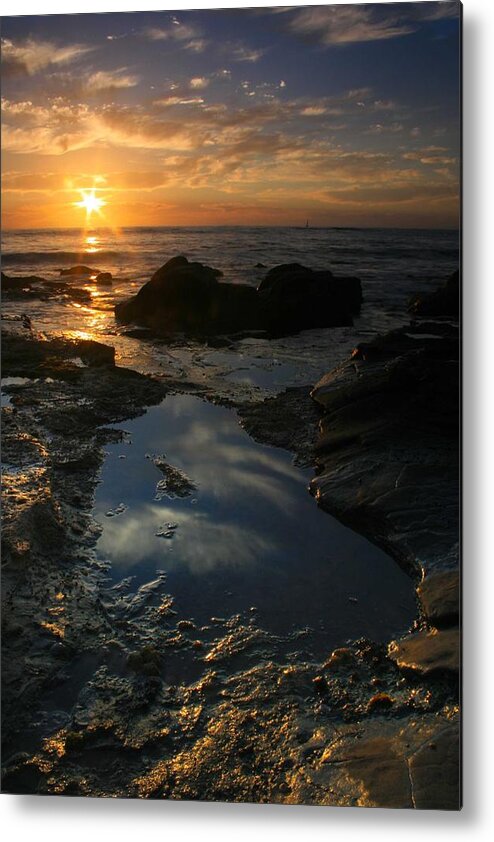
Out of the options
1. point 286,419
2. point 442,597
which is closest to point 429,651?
point 442,597

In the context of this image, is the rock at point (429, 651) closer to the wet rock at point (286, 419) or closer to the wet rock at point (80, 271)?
the wet rock at point (286, 419)

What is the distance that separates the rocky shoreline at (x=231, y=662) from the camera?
3295mm

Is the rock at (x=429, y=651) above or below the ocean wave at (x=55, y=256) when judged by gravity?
below

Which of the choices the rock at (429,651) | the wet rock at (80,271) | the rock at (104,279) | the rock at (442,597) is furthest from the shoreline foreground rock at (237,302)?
the rock at (429,651)

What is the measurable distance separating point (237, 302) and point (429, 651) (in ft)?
9.31

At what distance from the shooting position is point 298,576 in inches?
157

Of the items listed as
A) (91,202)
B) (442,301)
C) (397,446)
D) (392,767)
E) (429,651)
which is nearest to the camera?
(392,767)

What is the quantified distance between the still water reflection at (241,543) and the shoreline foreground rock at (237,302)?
919mm

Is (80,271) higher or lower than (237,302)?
higher

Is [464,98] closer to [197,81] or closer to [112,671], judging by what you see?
[197,81]

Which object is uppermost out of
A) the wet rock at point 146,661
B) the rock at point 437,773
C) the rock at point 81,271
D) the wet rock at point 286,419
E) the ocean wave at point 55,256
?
the ocean wave at point 55,256

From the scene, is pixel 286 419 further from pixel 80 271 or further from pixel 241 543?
pixel 80 271

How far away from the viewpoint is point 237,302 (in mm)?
5566

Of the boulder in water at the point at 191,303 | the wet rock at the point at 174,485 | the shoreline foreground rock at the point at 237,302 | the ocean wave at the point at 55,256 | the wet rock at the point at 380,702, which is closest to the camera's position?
the wet rock at the point at 380,702
